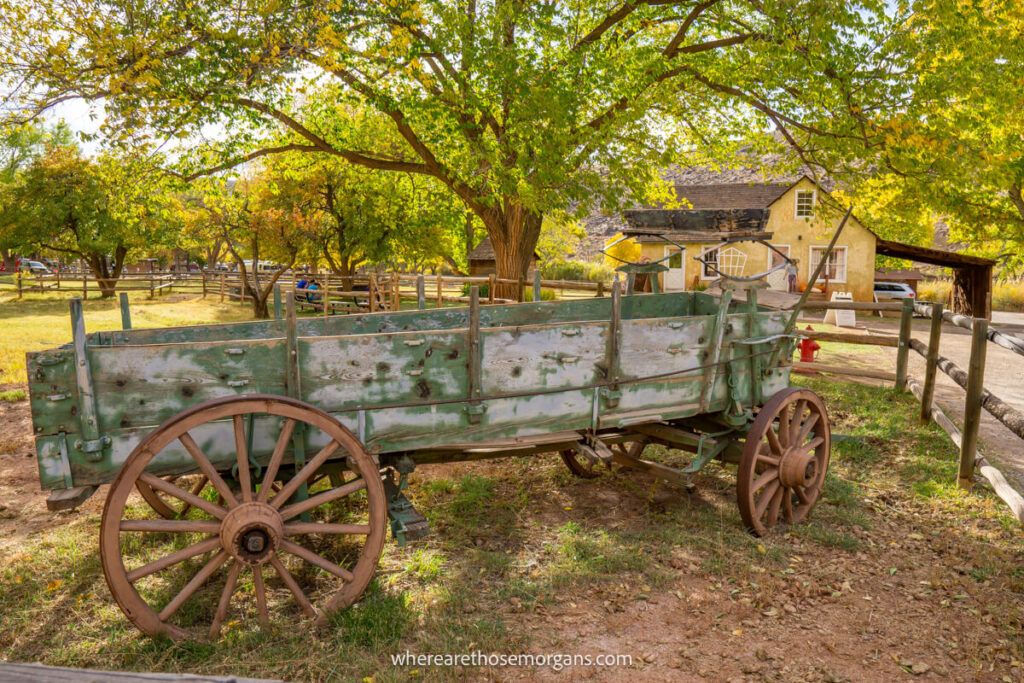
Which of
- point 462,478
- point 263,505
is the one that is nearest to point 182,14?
point 462,478

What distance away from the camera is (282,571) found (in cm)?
334

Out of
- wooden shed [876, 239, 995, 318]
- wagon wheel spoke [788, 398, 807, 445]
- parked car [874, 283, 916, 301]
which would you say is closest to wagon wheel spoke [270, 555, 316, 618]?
wagon wheel spoke [788, 398, 807, 445]

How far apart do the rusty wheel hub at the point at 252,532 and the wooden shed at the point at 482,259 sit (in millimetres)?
30345

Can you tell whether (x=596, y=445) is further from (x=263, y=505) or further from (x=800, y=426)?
(x=263, y=505)

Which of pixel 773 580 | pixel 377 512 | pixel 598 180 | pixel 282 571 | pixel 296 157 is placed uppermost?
pixel 296 157

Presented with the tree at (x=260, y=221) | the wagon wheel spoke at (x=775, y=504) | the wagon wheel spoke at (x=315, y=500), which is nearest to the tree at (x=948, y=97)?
the wagon wheel spoke at (x=775, y=504)

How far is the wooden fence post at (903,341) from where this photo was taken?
8.31 meters

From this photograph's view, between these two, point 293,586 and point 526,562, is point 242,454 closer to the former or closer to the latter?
point 293,586

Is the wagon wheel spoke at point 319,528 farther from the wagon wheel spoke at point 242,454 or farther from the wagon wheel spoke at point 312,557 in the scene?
the wagon wheel spoke at point 242,454

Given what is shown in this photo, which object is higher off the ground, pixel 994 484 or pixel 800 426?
pixel 800 426

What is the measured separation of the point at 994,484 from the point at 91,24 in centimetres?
1098

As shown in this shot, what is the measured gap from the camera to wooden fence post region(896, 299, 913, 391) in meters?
8.31

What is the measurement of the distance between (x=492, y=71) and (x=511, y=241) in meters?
4.00

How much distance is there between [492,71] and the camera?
9766 mm
